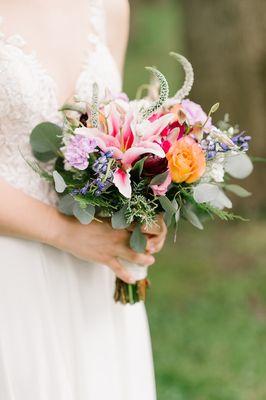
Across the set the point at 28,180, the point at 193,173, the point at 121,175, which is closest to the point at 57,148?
the point at 28,180

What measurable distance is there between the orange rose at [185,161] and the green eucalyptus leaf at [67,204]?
0.34m

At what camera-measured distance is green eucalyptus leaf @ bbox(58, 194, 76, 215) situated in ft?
7.58

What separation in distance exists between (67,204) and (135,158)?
0.29 m

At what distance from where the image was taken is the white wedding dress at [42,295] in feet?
7.80

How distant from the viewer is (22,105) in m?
2.37

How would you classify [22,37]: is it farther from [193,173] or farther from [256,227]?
[256,227]

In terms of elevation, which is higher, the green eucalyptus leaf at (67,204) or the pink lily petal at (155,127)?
the pink lily petal at (155,127)

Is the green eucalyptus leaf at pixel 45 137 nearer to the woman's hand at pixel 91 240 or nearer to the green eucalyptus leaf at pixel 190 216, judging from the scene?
the woman's hand at pixel 91 240

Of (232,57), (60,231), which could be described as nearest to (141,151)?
(60,231)

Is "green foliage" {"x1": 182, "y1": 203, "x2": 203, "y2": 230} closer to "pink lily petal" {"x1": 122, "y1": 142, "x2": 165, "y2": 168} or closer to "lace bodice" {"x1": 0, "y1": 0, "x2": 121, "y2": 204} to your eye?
"pink lily petal" {"x1": 122, "y1": 142, "x2": 165, "y2": 168}

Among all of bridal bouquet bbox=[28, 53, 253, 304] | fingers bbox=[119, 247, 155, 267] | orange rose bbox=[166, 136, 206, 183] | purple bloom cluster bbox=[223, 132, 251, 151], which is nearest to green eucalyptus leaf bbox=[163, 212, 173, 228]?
bridal bouquet bbox=[28, 53, 253, 304]

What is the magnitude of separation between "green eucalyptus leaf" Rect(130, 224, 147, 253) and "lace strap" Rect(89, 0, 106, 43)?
2.53 ft

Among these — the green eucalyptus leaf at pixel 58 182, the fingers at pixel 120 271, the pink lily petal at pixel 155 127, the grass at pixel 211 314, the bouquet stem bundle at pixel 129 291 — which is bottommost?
the grass at pixel 211 314

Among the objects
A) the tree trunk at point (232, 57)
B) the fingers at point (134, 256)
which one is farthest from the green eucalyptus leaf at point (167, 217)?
the tree trunk at point (232, 57)
